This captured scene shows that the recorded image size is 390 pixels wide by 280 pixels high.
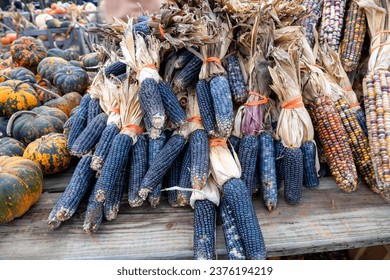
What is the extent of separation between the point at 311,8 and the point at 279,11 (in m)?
0.57

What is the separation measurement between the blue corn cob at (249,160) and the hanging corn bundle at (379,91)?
831 millimetres

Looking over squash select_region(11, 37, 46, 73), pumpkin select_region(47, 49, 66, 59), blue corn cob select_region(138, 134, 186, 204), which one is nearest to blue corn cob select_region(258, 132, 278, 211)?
blue corn cob select_region(138, 134, 186, 204)

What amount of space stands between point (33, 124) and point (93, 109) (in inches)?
34.1

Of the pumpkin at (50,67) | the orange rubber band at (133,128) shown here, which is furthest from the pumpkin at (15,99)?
the orange rubber band at (133,128)

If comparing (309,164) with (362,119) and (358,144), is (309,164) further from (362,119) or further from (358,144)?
(362,119)

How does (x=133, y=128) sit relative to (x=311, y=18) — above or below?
below

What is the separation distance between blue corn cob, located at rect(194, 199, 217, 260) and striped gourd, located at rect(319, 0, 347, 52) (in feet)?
5.95

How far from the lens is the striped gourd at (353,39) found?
2.49 meters

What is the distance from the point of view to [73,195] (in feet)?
6.46

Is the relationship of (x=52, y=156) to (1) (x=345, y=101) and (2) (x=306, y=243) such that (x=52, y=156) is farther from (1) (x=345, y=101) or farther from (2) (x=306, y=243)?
(1) (x=345, y=101)

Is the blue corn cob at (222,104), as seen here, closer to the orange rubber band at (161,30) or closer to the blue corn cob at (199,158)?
the blue corn cob at (199,158)

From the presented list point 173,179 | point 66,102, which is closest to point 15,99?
point 66,102

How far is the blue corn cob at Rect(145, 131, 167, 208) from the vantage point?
2006mm
